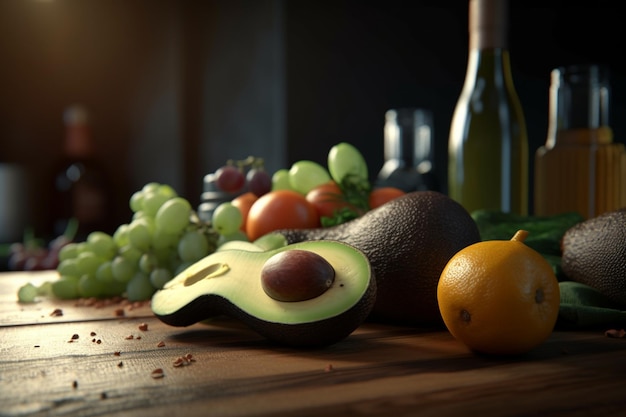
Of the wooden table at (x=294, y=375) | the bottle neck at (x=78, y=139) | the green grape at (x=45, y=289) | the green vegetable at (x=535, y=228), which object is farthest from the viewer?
the bottle neck at (x=78, y=139)

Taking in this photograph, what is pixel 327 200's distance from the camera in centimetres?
99

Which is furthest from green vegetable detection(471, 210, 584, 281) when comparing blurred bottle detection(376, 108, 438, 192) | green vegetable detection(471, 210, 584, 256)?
blurred bottle detection(376, 108, 438, 192)

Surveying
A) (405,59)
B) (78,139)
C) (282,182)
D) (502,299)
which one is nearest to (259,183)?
(282,182)

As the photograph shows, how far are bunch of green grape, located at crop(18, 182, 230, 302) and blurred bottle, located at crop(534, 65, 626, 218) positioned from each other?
0.59 m

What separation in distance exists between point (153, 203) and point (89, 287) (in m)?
0.15

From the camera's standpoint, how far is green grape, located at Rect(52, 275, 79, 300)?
38.8 inches

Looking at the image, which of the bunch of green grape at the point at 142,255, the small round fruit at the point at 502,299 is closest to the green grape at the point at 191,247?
the bunch of green grape at the point at 142,255

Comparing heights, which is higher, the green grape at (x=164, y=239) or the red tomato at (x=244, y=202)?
the red tomato at (x=244, y=202)

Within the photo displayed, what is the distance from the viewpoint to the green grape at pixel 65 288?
38.8 inches

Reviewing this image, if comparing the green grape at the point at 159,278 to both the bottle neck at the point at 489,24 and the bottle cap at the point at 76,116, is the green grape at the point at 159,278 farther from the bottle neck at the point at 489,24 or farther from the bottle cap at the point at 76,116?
the bottle cap at the point at 76,116

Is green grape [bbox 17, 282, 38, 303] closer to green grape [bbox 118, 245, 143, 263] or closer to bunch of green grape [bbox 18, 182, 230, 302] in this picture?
bunch of green grape [bbox 18, 182, 230, 302]

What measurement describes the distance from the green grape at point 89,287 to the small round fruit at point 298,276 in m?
0.47

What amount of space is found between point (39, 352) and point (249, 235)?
437mm

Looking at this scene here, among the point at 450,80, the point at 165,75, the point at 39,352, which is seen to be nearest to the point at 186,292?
the point at 39,352
